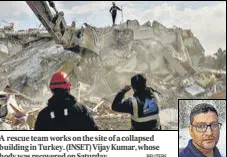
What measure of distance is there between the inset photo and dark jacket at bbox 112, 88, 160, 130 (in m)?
0.25

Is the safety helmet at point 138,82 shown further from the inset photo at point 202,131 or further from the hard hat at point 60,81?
the hard hat at point 60,81

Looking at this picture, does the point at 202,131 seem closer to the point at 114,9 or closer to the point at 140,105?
the point at 140,105

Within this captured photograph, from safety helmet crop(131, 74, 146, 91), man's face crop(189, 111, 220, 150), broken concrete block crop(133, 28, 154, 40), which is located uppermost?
broken concrete block crop(133, 28, 154, 40)

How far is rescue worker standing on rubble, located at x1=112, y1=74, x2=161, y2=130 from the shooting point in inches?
142

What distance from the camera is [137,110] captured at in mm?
3662

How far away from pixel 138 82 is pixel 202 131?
69 cm

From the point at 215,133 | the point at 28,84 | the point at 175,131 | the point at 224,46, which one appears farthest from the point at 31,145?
the point at 224,46

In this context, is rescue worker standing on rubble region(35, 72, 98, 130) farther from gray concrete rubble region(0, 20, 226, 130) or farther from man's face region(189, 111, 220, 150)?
man's face region(189, 111, 220, 150)

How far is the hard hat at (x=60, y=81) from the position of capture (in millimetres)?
3611

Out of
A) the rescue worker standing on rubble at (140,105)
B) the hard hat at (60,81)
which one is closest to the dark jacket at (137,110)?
the rescue worker standing on rubble at (140,105)

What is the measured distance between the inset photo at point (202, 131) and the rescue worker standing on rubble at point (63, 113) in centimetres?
77

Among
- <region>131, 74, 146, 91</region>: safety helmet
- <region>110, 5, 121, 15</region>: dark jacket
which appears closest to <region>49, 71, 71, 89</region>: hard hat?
<region>131, 74, 146, 91</region>: safety helmet

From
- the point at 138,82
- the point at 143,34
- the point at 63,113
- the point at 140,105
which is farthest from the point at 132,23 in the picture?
the point at 63,113

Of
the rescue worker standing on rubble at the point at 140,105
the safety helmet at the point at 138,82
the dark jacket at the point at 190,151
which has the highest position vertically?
the safety helmet at the point at 138,82
